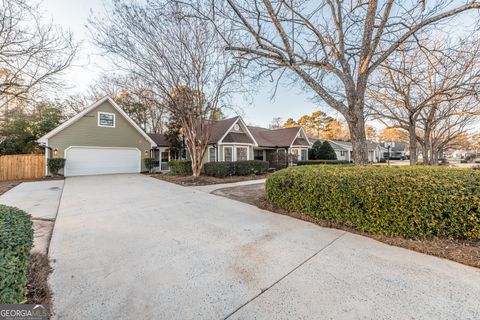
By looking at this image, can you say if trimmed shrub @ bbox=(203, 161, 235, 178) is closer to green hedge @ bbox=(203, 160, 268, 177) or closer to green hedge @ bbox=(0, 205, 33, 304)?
green hedge @ bbox=(203, 160, 268, 177)

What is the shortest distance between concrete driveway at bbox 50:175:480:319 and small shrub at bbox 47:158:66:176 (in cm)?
1122

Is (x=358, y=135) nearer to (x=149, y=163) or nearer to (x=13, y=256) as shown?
(x=13, y=256)

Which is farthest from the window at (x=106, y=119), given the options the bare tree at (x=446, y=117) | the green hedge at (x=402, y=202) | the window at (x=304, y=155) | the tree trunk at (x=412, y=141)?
the tree trunk at (x=412, y=141)

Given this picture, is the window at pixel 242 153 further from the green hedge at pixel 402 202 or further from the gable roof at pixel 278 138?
the green hedge at pixel 402 202

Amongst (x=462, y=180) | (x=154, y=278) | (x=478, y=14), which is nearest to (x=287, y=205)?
(x=462, y=180)

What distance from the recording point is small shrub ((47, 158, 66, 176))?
12.5m

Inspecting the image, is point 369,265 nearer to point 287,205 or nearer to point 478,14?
point 287,205

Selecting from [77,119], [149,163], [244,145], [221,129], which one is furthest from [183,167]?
[77,119]

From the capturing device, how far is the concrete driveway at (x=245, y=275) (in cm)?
207

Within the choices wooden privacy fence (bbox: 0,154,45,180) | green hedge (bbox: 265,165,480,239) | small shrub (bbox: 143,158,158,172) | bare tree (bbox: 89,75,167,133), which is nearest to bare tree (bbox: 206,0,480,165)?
green hedge (bbox: 265,165,480,239)

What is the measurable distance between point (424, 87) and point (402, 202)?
7.21 meters

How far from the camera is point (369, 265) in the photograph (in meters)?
2.90

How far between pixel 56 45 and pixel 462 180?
14.9 metres

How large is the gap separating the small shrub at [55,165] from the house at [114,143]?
0.63 metres
